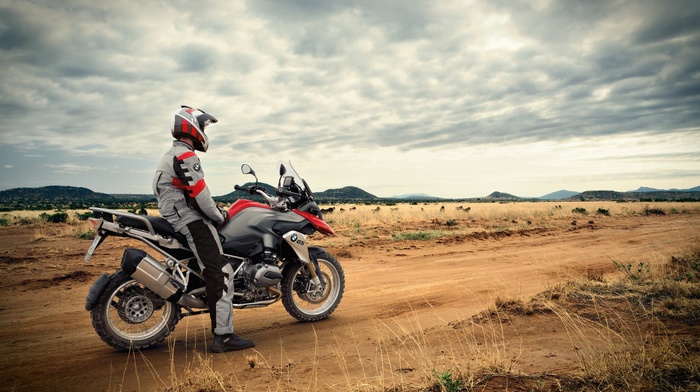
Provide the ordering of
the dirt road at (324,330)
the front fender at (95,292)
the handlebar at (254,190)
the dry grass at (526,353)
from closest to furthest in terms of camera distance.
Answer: the dry grass at (526,353)
the dirt road at (324,330)
the front fender at (95,292)
the handlebar at (254,190)

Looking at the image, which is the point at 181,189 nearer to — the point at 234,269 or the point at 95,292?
the point at 234,269

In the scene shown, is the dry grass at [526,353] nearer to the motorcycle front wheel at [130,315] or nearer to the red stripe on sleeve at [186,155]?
the motorcycle front wheel at [130,315]

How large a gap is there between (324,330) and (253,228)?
1740 mm

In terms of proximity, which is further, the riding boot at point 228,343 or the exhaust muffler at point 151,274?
the riding boot at point 228,343

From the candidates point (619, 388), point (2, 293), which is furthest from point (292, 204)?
point (2, 293)

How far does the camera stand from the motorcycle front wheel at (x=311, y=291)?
6.02m

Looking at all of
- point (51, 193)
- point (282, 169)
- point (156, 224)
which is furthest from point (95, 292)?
point (51, 193)

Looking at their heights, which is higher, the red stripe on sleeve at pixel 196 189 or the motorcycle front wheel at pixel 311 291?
the red stripe on sleeve at pixel 196 189

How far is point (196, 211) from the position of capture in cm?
498

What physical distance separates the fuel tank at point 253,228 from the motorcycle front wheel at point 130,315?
1046mm

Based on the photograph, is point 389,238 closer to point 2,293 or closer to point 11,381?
point 2,293

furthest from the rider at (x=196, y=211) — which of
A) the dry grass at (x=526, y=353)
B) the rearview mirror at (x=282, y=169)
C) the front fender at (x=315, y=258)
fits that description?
the front fender at (x=315, y=258)

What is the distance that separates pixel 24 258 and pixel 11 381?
10.4 meters

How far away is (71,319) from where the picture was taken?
6445mm
